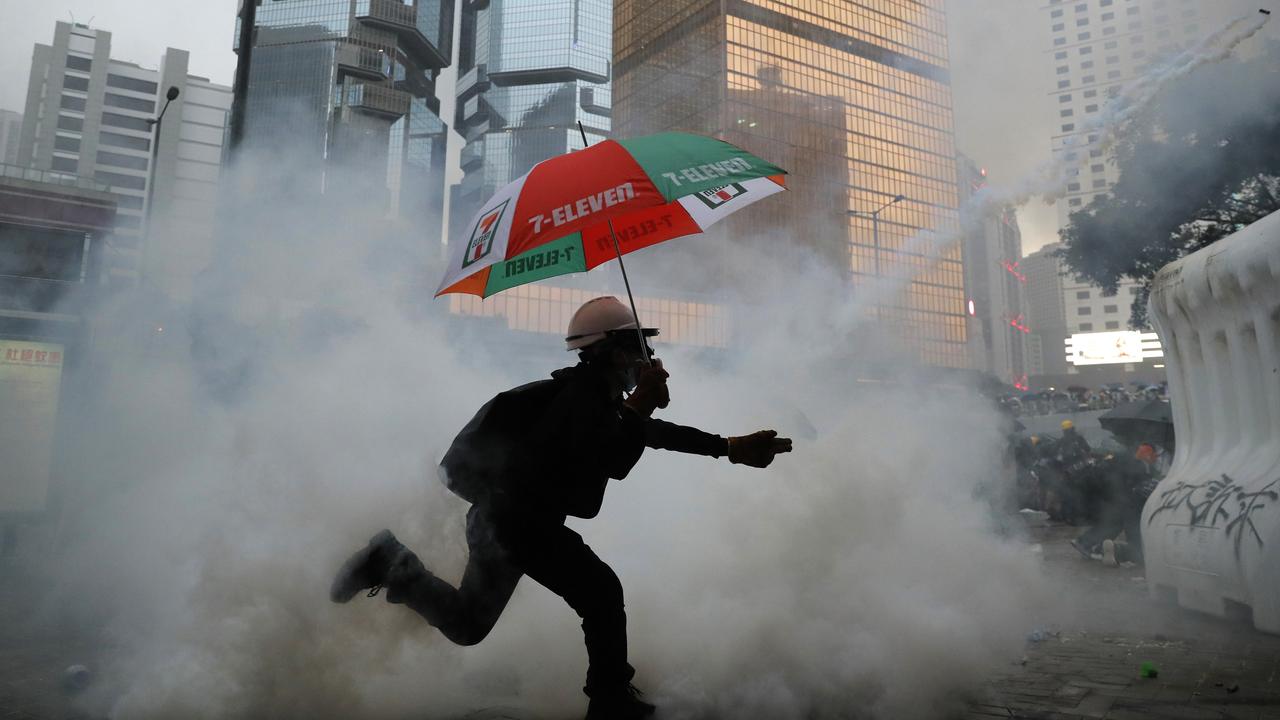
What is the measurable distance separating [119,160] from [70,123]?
5267 mm

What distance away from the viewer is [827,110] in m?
16.9

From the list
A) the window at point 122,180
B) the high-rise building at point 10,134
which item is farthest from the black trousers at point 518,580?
the high-rise building at point 10,134

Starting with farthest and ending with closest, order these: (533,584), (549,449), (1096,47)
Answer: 1. (1096,47)
2. (533,584)
3. (549,449)

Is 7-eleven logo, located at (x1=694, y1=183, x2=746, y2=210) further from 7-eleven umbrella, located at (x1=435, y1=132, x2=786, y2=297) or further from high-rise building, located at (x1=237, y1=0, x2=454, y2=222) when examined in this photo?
high-rise building, located at (x1=237, y1=0, x2=454, y2=222)

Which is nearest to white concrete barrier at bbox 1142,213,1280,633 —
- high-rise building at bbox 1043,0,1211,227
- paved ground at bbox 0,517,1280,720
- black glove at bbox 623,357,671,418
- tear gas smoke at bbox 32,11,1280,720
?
paved ground at bbox 0,517,1280,720

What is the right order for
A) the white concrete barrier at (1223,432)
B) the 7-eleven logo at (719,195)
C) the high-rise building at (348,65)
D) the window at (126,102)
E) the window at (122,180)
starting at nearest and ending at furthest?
1. the 7-eleven logo at (719,195)
2. the white concrete barrier at (1223,432)
3. the window at (122,180)
4. the window at (126,102)
5. the high-rise building at (348,65)

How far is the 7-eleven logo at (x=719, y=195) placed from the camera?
3.41 metres

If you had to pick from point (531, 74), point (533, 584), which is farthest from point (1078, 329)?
point (531, 74)

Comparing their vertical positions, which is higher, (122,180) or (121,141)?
(121,141)

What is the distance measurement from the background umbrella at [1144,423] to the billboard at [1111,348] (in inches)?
2283

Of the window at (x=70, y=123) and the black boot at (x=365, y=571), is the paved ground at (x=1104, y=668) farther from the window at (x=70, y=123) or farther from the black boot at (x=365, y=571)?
the window at (x=70, y=123)

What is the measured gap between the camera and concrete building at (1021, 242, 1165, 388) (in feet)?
198

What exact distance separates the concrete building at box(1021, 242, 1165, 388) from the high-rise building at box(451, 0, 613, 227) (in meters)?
69.0

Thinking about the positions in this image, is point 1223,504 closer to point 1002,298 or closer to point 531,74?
point 1002,298
